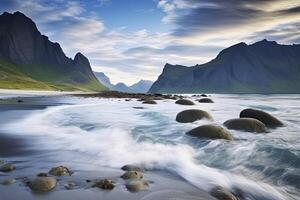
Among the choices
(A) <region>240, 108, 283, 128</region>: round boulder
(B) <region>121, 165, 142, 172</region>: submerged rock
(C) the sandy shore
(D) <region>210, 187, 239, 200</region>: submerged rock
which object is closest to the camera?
(C) the sandy shore

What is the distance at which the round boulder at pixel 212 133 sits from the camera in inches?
685

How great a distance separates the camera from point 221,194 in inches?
351

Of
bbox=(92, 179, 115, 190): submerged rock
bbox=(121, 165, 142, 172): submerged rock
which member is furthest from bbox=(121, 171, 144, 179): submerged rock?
bbox=(121, 165, 142, 172): submerged rock

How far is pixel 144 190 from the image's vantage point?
9016mm

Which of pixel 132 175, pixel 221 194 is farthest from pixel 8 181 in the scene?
pixel 221 194

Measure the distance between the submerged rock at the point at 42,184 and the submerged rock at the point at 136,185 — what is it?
2007 millimetres

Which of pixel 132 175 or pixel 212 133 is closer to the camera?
pixel 132 175

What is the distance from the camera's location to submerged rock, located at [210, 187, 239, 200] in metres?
8.66

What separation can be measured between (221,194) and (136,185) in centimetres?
229

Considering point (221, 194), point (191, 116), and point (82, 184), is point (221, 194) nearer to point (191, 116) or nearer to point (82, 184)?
point (82, 184)

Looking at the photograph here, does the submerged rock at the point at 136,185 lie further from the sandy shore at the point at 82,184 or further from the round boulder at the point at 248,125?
the round boulder at the point at 248,125

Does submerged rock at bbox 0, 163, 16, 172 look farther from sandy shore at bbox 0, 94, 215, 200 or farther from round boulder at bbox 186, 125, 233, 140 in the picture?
round boulder at bbox 186, 125, 233, 140

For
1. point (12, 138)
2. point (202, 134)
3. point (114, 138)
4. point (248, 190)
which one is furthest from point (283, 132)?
point (12, 138)

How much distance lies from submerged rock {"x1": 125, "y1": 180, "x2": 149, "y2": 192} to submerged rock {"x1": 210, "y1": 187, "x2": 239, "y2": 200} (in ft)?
6.02
